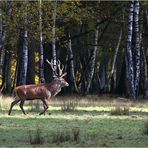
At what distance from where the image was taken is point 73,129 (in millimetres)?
15180

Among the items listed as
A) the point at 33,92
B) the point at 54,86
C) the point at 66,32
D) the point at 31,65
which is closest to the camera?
the point at 33,92

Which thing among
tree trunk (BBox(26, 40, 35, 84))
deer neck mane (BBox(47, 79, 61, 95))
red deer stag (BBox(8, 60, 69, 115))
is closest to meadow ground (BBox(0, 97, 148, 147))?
red deer stag (BBox(8, 60, 69, 115))

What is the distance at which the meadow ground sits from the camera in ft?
44.2

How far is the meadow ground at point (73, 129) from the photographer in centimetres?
1347

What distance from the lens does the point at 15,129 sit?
1598cm

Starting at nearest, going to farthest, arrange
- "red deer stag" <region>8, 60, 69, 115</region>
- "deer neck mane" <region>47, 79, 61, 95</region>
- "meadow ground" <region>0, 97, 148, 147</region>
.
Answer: "meadow ground" <region>0, 97, 148, 147</region>, "red deer stag" <region>8, 60, 69, 115</region>, "deer neck mane" <region>47, 79, 61, 95</region>

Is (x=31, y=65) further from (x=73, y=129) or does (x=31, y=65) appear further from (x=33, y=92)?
(x=73, y=129)

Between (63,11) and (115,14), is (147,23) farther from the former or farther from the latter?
(63,11)

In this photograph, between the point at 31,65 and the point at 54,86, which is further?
the point at 31,65

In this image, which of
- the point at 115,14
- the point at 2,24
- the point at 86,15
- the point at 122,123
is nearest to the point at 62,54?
the point at 115,14

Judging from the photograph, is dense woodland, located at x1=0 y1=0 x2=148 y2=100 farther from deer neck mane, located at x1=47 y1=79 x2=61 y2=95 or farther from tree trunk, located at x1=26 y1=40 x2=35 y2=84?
deer neck mane, located at x1=47 y1=79 x2=61 y2=95

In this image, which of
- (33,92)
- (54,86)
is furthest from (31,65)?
(33,92)

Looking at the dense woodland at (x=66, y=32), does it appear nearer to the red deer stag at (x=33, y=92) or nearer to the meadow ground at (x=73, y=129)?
the red deer stag at (x=33, y=92)

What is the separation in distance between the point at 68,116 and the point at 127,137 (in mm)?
6067
